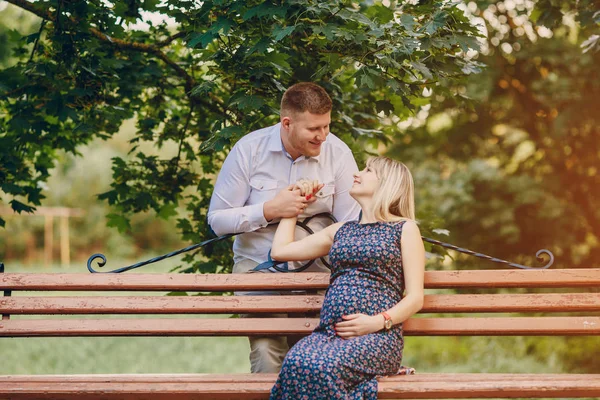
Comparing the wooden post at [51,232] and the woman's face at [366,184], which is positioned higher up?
the wooden post at [51,232]

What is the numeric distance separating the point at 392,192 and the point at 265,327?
758 mm

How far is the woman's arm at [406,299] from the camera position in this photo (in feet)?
9.28

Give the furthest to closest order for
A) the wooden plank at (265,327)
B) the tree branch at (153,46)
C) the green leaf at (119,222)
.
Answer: the green leaf at (119,222), the tree branch at (153,46), the wooden plank at (265,327)

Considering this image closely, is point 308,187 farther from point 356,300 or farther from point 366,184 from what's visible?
point 356,300

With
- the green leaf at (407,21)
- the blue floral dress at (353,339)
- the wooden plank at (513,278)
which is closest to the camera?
the blue floral dress at (353,339)

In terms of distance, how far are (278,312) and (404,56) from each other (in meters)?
1.27

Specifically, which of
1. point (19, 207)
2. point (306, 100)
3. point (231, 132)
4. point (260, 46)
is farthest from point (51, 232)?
point (306, 100)

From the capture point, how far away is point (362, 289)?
2904 millimetres

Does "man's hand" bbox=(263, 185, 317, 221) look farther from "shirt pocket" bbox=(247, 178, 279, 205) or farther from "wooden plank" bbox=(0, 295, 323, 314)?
"wooden plank" bbox=(0, 295, 323, 314)

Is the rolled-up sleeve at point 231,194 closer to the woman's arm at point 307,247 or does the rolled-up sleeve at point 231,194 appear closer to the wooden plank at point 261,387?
the woman's arm at point 307,247

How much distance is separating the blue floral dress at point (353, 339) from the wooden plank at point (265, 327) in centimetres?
22

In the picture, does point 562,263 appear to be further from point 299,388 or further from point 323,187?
point 299,388

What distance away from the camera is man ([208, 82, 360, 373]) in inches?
127

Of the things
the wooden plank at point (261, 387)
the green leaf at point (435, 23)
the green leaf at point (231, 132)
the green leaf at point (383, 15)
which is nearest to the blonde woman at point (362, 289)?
the wooden plank at point (261, 387)
